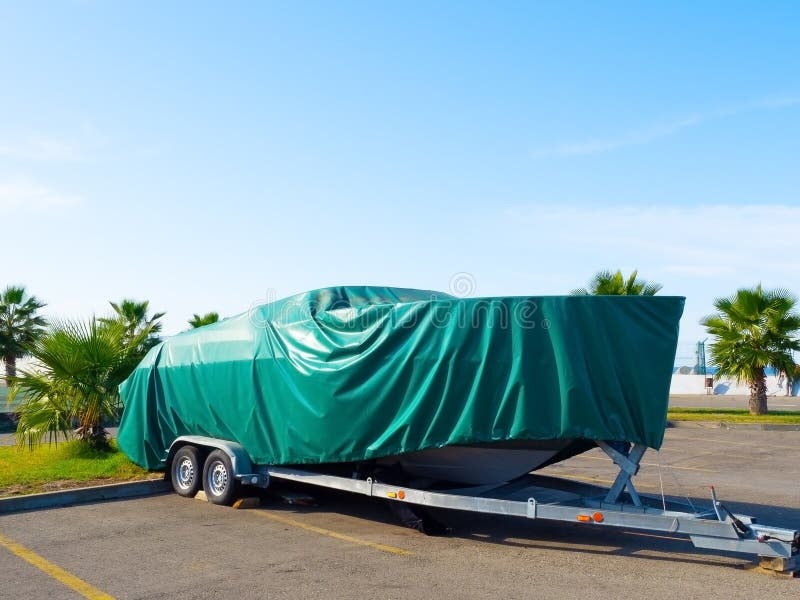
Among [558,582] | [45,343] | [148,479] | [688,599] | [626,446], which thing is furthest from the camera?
[45,343]

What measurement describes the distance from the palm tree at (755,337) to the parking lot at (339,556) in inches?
564

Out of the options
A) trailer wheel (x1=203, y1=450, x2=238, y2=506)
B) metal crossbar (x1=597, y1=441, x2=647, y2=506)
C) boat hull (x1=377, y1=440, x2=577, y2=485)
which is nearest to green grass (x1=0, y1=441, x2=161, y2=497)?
trailer wheel (x1=203, y1=450, x2=238, y2=506)

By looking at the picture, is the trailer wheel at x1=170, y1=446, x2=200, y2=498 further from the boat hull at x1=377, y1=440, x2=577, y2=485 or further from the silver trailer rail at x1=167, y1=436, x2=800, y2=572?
the boat hull at x1=377, y1=440, x2=577, y2=485

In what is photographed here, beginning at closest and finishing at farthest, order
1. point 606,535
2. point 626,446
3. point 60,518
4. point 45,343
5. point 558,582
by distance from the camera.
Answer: point 558,582 → point 626,446 → point 606,535 → point 60,518 → point 45,343

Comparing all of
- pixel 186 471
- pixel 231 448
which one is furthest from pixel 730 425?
pixel 231 448

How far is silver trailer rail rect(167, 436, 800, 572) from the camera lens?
22.7 feet

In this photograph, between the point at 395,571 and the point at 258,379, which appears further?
the point at 258,379

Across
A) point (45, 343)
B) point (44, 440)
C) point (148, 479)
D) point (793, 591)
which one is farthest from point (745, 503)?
point (44, 440)

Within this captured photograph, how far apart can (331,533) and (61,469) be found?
614 centimetres

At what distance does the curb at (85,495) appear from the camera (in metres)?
9.95

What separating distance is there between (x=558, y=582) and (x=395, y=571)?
4.62 ft

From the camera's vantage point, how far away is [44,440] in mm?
16891

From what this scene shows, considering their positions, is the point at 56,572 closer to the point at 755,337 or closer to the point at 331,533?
the point at 331,533

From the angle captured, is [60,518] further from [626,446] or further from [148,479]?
[626,446]
